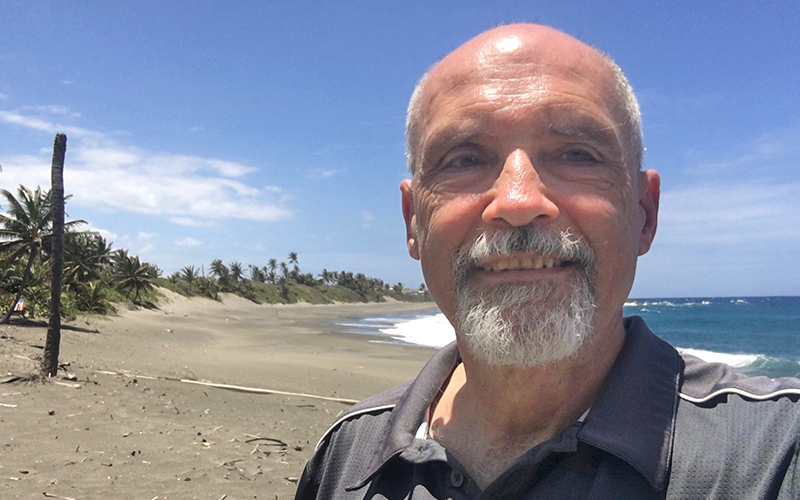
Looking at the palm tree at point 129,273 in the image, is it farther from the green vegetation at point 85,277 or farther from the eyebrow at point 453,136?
the eyebrow at point 453,136

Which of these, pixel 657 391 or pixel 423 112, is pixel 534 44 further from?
pixel 657 391

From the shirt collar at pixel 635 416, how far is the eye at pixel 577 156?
1.59 ft

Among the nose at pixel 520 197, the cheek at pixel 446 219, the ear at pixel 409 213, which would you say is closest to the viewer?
the nose at pixel 520 197

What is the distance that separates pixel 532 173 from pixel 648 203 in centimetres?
49

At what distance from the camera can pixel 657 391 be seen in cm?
122

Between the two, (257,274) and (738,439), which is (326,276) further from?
(738,439)

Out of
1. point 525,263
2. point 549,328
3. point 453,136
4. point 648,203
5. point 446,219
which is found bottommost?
point 549,328

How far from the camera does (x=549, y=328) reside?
1.25 meters

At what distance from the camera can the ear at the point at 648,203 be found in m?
1.51

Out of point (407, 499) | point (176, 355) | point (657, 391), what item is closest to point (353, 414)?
point (407, 499)

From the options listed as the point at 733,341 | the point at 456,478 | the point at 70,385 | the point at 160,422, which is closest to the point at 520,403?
the point at 456,478

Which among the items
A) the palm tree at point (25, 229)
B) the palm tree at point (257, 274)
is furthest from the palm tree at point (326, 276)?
the palm tree at point (25, 229)

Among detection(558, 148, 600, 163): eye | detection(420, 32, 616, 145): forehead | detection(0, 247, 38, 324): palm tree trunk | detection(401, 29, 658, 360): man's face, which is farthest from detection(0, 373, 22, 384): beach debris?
detection(0, 247, 38, 324): palm tree trunk

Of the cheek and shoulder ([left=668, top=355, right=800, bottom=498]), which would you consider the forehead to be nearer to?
the cheek
